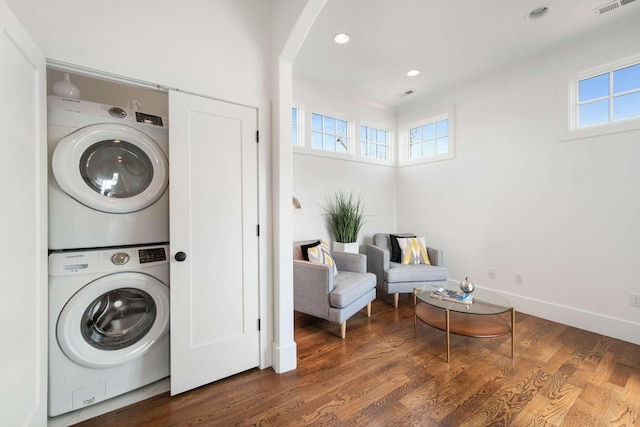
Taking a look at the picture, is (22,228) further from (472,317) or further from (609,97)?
(609,97)

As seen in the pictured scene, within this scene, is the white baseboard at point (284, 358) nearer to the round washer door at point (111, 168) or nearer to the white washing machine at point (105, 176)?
the white washing machine at point (105, 176)

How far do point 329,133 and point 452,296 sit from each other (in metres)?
2.54

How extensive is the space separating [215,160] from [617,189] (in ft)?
11.5

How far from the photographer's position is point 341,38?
8.17 ft

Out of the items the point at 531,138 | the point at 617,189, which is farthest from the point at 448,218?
the point at 617,189

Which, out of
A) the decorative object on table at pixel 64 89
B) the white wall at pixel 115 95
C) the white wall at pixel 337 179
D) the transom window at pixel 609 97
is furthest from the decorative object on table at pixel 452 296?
the decorative object on table at pixel 64 89

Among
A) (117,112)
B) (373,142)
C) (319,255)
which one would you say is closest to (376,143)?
(373,142)

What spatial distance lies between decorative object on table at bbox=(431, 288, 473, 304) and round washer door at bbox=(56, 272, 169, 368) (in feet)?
7.20

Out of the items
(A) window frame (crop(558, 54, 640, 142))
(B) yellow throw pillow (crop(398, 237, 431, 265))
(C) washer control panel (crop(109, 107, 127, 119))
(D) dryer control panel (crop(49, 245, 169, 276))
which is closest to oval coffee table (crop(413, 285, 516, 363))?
(B) yellow throw pillow (crop(398, 237, 431, 265))

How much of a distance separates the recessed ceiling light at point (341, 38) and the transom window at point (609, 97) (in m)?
2.42

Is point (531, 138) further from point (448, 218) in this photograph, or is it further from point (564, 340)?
point (564, 340)

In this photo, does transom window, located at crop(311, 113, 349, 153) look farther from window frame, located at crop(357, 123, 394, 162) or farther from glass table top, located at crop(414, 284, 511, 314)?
glass table top, located at crop(414, 284, 511, 314)

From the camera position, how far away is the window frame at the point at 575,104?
2.43 meters

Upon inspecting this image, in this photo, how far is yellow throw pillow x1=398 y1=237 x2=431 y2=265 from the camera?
3434 millimetres
